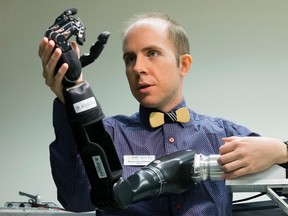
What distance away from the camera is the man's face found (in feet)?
3.40

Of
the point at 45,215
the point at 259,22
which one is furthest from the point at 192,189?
the point at 259,22

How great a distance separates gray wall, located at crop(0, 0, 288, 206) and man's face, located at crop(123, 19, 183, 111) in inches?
35.0

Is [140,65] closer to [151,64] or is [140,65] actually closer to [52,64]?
[151,64]

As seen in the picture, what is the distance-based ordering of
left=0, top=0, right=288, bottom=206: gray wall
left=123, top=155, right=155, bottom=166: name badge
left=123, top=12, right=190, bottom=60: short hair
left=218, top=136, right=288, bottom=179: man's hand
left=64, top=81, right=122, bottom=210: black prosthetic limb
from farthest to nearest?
left=0, top=0, right=288, bottom=206: gray wall
left=123, top=12, right=190, bottom=60: short hair
left=123, top=155, right=155, bottom=166: name badge
left=218, top=136, right=288, bottom=179: man's hand
left=64, top=81, right=122, bottom=210: black prosthetic limb

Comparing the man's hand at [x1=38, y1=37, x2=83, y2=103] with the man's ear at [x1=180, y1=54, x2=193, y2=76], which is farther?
the man's ear at [x1=180, y1=54, x2=193, y2=76]

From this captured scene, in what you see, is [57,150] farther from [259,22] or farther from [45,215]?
[259,22]

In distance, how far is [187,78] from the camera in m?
1.98

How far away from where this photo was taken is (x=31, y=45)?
212 cm

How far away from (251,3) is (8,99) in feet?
4.62

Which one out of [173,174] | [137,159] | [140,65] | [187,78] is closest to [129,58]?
[140,65]

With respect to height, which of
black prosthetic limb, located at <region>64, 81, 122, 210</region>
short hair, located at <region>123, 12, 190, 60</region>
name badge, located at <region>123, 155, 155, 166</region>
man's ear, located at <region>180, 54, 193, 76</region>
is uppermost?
short hair, located at <region>123, 12, 190, 60</region>

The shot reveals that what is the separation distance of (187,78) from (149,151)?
1.03 metres

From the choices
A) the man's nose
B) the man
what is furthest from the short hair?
the man's nose

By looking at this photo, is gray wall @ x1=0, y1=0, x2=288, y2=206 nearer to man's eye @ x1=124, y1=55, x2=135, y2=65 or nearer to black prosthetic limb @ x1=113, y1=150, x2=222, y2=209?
man's eye @ x1=124, y1=55, x2=135, y2=65
